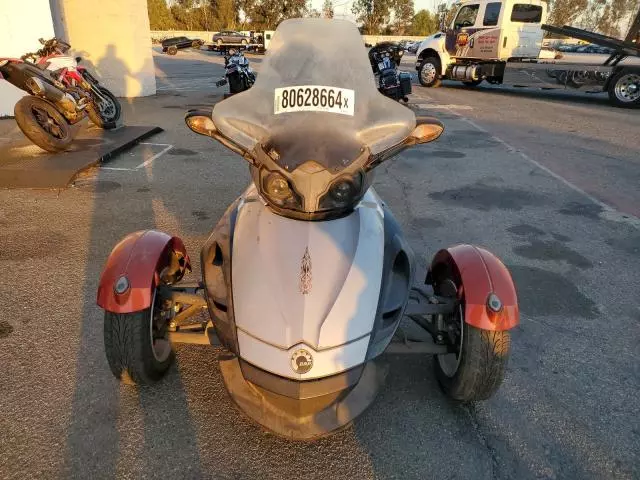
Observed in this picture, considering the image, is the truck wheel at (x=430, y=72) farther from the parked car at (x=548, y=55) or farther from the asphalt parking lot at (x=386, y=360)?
the asphalt parking lot at (x=386, y=360)

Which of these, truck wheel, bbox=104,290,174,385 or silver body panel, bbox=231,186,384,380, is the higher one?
silver body panel, bbox=231,186,384,380

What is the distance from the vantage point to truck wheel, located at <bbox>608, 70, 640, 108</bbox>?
1352cm

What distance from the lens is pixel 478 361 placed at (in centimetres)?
231

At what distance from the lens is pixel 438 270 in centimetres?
286

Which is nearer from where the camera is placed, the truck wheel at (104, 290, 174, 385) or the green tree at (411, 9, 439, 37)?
the truck wheel at (104, 290, 174, 385)

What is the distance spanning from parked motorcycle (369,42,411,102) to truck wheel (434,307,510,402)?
35.2 ft

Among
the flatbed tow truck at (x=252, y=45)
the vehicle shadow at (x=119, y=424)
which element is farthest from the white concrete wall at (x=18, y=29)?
the flatbed tow truck at (x=252, y=45)

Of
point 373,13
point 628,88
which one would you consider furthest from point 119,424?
point 373,13

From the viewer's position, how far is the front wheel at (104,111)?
8.44m

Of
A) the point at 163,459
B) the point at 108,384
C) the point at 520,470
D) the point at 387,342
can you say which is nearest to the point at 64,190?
the point at 108,384

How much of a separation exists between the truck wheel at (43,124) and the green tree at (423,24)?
7563cm

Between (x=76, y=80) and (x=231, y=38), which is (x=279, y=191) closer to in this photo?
(x=76, y=80)

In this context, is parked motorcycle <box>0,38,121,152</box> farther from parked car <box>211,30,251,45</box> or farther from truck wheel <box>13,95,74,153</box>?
parked car <box>211,30,251,45</box>

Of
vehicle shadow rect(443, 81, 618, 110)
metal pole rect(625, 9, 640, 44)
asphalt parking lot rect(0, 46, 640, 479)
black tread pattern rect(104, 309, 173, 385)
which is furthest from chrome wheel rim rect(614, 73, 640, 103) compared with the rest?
black tread pattern rect(104, 309, 173, 385)
